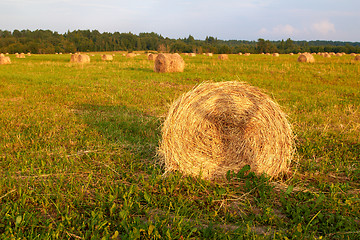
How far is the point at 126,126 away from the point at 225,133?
2783 mm

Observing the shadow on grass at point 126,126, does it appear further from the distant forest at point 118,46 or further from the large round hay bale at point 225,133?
the distant forest at point 118,46

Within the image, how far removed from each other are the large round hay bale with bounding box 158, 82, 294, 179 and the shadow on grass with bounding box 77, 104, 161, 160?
879 mm

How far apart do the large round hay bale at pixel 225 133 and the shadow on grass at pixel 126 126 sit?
2.89ft

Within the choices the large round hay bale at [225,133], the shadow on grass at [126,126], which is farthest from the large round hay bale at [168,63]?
the large round hay bale at [225,133]

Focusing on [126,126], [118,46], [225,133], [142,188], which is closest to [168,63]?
[126,126]

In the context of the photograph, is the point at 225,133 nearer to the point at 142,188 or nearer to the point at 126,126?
the point at 142,188

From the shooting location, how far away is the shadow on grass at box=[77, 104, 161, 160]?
5543 mm

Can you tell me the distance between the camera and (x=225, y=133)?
17.0 ft

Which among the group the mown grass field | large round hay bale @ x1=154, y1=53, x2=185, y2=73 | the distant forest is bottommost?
the mown grass field

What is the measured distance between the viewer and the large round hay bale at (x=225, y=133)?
4.46 metres

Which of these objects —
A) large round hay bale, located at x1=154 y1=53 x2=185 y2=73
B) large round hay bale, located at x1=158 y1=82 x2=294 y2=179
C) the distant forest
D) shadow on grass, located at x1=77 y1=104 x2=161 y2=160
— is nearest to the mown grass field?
shadow on grass, located at x1=77 y1=104 x2=161 y2=160

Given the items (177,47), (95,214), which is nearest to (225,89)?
(95,214)

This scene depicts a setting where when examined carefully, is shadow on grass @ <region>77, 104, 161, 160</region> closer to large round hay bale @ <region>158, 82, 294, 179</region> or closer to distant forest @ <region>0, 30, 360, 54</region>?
large round hay bale @ <region>158, 82, 294, 179</region>

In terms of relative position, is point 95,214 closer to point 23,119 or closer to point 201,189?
point 201,189
